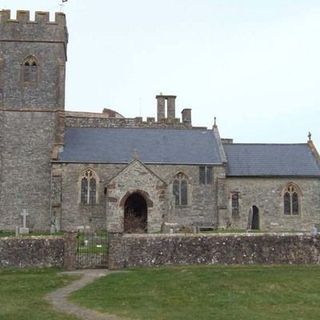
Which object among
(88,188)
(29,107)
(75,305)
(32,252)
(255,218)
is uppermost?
(29,107)

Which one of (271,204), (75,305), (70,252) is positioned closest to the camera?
(75,305)

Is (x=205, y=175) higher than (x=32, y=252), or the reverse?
(x=205, y=175)

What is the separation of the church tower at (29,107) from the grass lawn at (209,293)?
883 inches

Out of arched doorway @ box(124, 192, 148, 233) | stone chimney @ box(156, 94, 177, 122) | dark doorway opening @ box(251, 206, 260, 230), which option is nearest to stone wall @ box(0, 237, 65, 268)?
arched doorway @ box(124, 192, 148, 233)

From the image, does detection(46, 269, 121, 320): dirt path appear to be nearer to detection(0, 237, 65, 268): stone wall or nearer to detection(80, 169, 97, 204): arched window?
detection(0, 237, 65, 268): stone wall

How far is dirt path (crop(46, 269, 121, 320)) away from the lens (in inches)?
613

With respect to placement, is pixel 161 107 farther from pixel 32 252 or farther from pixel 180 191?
pixel 32 252

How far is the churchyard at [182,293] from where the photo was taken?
16.0 meters

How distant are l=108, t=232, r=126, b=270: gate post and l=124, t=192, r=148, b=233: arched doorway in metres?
17.8

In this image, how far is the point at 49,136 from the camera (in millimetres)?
45062

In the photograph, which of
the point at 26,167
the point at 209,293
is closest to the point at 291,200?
the point at 26,167

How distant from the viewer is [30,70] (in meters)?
45.5

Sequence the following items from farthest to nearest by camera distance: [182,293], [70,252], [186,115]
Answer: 1. [186,115]
2. [70,252]
3. [182,293]

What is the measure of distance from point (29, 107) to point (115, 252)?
23.7 m
